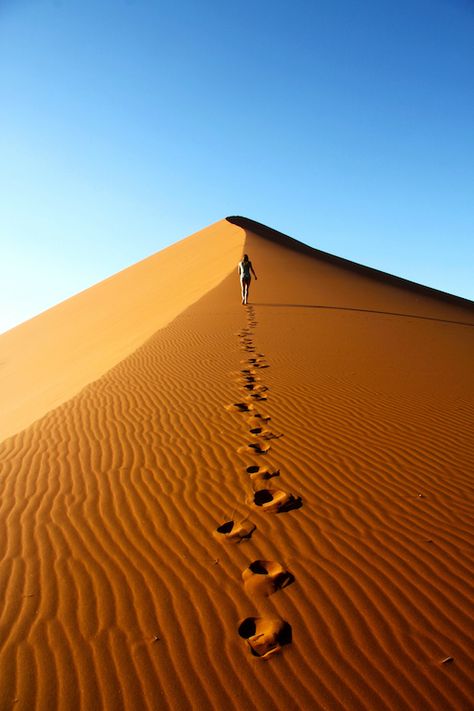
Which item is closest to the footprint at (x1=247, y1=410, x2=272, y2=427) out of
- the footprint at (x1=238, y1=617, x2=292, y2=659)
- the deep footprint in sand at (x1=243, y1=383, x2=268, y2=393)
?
the deep footprint in sand at (x1=243, y1=383, x2=268, y2=393)

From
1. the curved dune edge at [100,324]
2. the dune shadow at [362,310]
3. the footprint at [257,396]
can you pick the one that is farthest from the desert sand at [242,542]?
the dune shadow at [362,310]

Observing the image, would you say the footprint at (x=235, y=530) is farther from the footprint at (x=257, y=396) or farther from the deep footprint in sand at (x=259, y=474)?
the footprint at (x=257, y=396)

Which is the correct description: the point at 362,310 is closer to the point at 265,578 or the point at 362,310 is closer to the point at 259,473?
the point at 259,473

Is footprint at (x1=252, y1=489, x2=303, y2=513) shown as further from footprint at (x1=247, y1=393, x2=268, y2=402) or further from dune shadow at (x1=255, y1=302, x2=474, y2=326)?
dune shadow at (x1=255, y1=302, x2=474, y2=326)

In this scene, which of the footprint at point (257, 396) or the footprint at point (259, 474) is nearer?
the footprint at point (259, 474)

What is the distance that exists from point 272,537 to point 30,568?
1.93 meters

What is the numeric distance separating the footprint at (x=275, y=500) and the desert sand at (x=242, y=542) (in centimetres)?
2

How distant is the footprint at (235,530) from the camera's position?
148 inches

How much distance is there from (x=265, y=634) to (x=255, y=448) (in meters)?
2.77

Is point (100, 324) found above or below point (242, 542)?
above

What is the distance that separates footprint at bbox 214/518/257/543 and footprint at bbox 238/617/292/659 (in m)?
0.83

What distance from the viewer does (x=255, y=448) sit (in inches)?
217

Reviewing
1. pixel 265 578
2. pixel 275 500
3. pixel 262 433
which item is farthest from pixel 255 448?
pixel 265 578

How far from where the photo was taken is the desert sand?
101 inches
